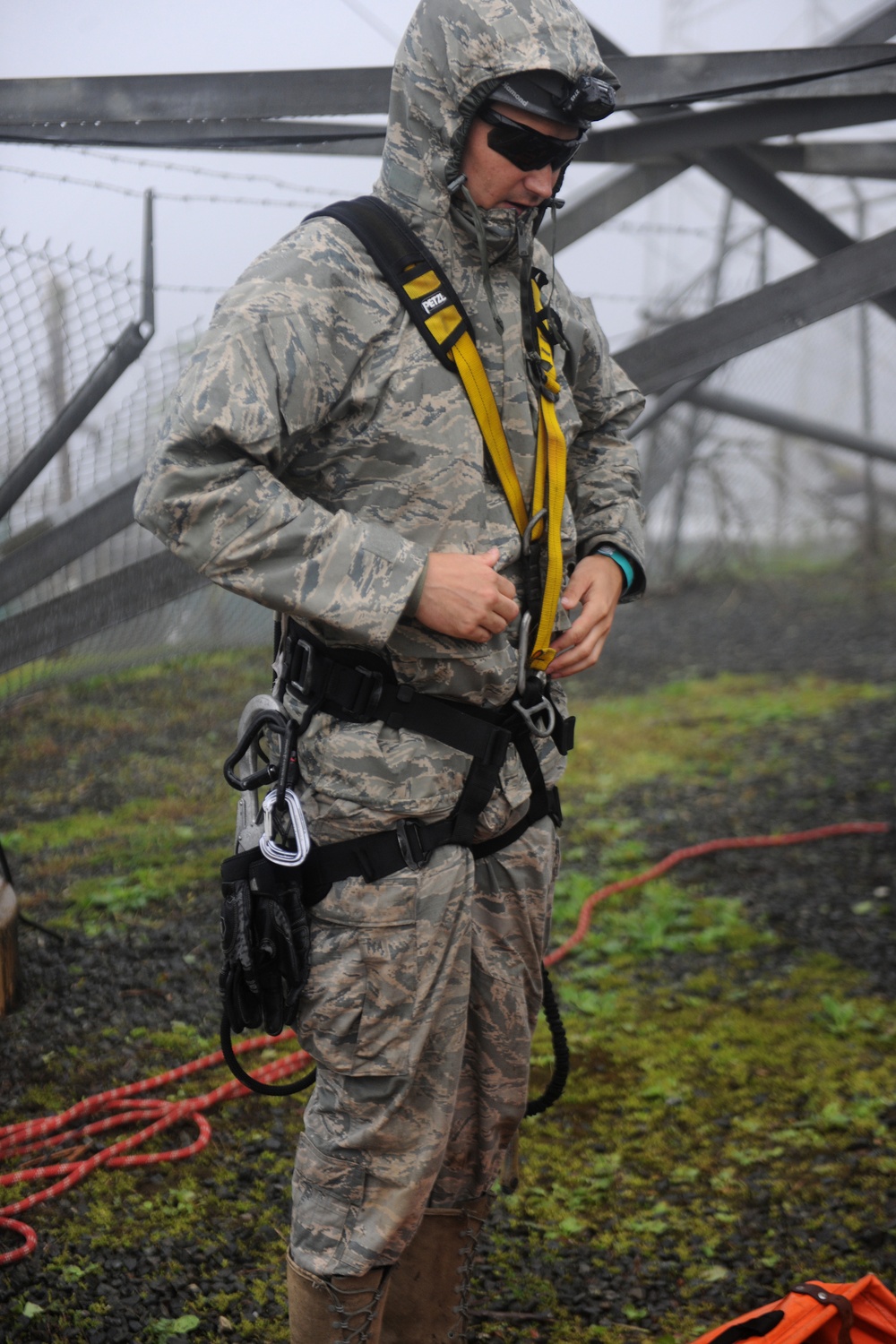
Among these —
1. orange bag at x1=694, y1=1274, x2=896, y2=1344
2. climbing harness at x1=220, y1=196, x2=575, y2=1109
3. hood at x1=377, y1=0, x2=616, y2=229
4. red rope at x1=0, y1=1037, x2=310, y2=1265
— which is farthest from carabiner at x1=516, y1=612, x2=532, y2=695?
red rope at x1=0, y1=1037, x2=310, y2=1265

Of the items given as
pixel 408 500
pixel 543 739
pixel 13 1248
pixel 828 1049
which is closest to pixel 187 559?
pixel 408 500

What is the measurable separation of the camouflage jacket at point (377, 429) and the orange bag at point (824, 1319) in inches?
39.9

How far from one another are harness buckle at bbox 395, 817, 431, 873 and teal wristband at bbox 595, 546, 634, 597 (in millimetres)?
656

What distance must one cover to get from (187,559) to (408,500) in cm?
36

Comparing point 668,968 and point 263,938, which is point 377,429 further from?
point 668,968

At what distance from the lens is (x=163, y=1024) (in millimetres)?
3541

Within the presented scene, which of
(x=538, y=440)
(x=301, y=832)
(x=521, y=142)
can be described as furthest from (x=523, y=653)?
(x=521, y=142)

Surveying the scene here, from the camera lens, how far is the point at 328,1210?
1.85 m

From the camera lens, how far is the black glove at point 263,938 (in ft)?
5.79

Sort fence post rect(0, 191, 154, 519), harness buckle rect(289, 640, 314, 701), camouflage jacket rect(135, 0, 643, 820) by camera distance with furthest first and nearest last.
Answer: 1. fence post rect(0, 191, 154, 519)
2. harness buckle rect(289, 640, 314, 701)
3. camouflage jacket rect(135, 0, 643, 820)

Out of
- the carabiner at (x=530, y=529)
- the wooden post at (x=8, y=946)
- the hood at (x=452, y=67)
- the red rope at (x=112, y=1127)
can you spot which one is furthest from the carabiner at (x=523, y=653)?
the wooden post at (x=8, y=946)

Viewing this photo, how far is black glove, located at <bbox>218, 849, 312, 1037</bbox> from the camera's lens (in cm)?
176

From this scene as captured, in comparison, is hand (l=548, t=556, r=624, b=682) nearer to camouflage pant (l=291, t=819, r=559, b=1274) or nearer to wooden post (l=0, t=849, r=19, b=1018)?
camouflage pant (l=291, t=819, r=559, b=1274)

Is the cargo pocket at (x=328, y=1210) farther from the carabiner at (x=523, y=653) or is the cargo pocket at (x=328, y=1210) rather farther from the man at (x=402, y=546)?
the carabiner at (x=523, y=653)
